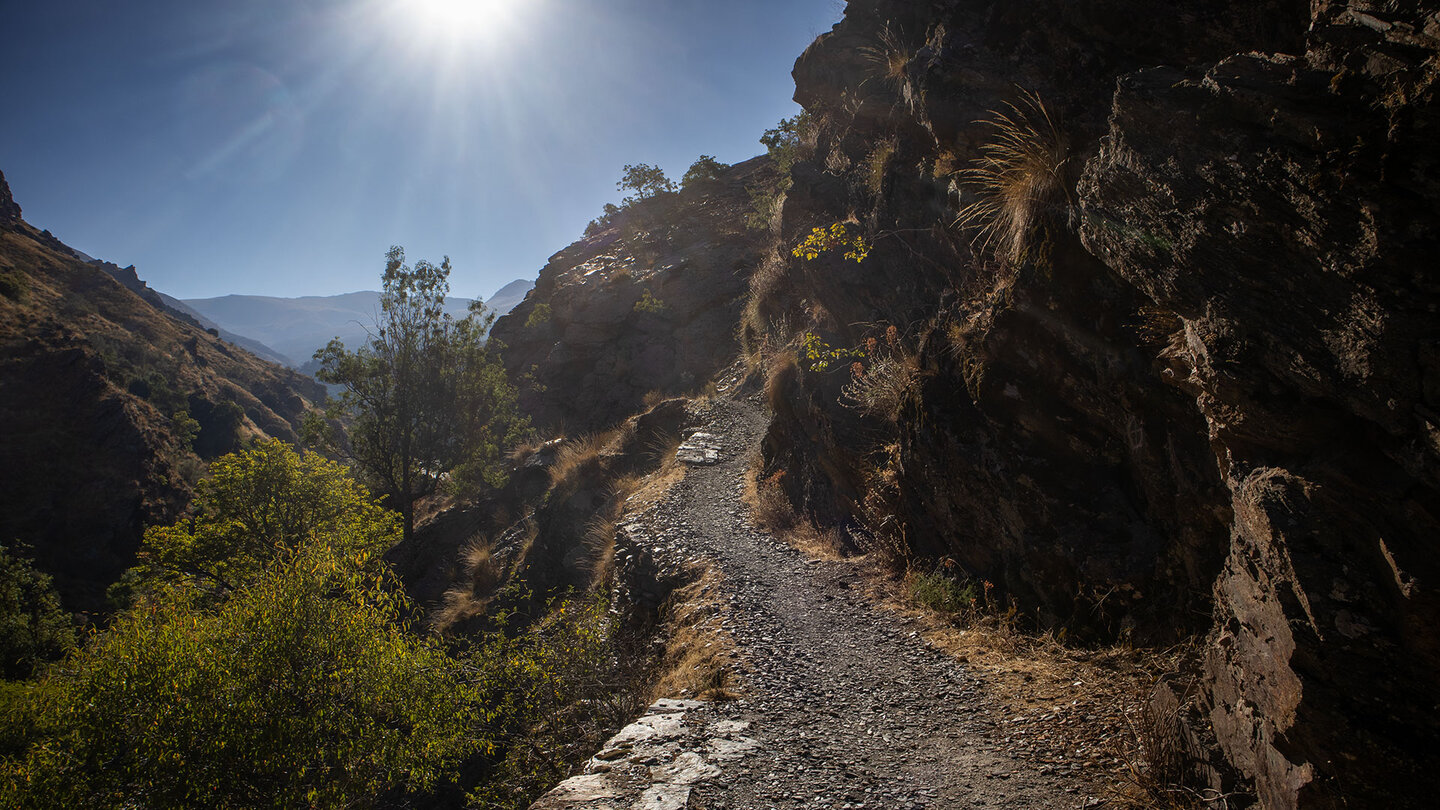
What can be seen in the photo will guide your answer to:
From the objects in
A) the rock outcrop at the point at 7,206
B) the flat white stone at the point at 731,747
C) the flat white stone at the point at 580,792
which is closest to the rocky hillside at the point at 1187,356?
the flat white stone at the point at 731,747

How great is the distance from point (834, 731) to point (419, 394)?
23.2m

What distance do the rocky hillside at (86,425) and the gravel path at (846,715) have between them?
40.9 m

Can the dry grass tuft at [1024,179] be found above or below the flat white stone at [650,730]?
above

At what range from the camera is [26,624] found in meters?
28.9

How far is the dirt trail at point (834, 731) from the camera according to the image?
3848 mm

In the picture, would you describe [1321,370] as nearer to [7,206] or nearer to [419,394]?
[419,394]

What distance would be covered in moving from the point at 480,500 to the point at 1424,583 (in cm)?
2621

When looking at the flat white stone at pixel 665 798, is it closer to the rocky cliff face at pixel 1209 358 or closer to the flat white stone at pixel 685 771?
the flat white stone at pixel 685 771

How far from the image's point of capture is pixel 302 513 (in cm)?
2086

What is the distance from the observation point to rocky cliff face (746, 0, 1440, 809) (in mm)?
2389

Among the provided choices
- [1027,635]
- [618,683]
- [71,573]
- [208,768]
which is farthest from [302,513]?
[71,573]

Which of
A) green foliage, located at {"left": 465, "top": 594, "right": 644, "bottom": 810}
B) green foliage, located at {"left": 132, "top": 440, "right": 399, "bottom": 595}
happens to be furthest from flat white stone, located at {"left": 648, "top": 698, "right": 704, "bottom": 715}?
green foliage, located at {"left": 132, "top": 440, "right": 399, "bottom": 595}

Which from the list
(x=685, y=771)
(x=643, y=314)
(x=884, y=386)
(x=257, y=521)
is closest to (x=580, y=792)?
(x=685, y=771)

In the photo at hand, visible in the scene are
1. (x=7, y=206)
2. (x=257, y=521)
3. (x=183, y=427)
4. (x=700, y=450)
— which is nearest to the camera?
(x=700, y=450)
